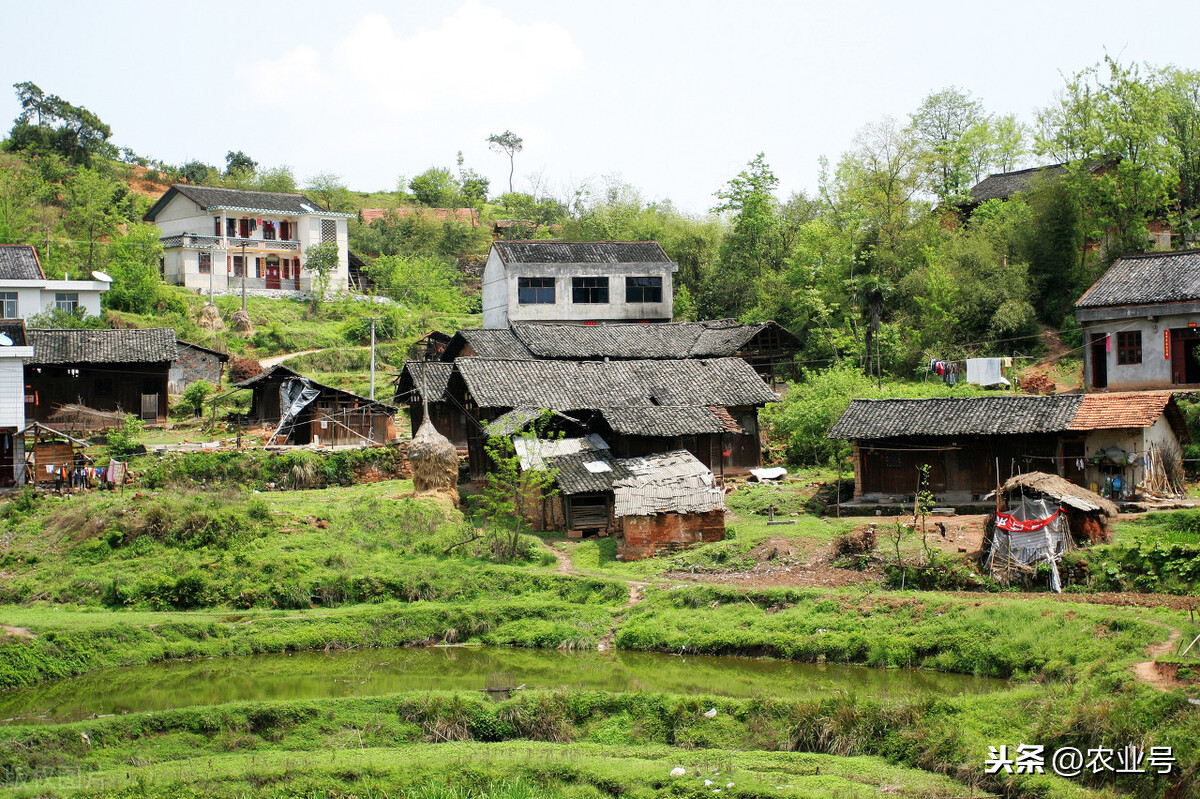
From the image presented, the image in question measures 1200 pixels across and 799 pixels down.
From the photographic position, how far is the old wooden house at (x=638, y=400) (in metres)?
33.8

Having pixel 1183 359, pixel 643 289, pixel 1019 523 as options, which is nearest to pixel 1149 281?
pixel 1183 359

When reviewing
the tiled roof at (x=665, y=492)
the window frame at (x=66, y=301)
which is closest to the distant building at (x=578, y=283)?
the window frame at (x=66, y=301)

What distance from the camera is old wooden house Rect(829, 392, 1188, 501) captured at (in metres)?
28.8

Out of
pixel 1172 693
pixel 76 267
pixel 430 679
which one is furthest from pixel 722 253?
pixel 1172 693

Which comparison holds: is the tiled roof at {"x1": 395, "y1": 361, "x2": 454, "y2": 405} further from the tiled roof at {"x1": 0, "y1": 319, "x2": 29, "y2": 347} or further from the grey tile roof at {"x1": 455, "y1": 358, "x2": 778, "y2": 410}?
the tiled roof at {"x1": 0, "y1": 319, "x2": 29, "y2": 347}

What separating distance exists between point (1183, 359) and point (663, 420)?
16.8 m

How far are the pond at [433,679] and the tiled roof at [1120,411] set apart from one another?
1164 cm

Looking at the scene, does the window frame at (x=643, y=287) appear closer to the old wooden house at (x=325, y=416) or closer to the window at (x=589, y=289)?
the window at (x=589, y=289)

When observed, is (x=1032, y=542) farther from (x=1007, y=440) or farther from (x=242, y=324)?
(x=242, y=324)

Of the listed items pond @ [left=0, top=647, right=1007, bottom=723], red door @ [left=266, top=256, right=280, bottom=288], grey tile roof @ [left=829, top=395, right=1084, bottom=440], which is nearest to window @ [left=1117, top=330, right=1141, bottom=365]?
grey tile roof @ [left=829, top=395, right=1084, bottom=440]

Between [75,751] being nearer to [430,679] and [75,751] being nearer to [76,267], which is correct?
[430,679]

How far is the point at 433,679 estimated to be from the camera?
68.4 feet

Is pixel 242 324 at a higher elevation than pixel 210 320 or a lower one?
lower

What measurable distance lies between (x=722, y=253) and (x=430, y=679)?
4114cm
